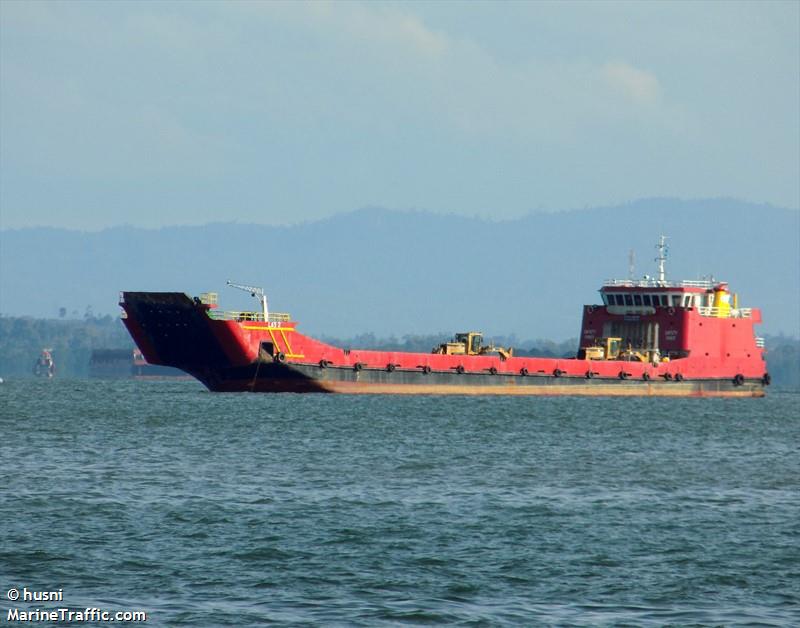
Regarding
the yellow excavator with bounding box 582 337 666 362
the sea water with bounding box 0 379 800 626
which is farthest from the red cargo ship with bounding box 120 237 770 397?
the sea water with bounding box 0 379 800 626

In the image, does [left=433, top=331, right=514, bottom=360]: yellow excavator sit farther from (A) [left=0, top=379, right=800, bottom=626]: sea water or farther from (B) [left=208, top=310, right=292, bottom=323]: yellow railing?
(A) [left=0, top=379, right=800, bottom=626]: sea water

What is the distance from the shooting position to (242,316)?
2515 inches

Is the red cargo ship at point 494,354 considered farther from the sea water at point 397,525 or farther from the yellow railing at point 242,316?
the sea water at point 397,525

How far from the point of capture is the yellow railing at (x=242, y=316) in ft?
205

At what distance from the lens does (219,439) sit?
43594 millimetres

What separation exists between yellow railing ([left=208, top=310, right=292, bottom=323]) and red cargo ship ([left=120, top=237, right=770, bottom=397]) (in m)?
0.08

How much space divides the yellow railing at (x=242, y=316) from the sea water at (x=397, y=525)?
13.3 meters

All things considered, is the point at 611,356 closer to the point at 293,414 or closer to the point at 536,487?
the point at 293,414

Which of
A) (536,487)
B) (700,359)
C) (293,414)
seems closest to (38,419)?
(293,414)

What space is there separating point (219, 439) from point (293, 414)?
10875mm

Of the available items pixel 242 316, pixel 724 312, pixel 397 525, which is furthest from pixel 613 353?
pixel 397 525

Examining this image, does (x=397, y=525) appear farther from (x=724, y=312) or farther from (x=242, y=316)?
(x=724, y=312)

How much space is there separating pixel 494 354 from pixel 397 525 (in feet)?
155

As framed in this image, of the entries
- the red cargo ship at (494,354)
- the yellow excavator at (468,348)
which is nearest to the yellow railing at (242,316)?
the red cargo ship at (494,354)
